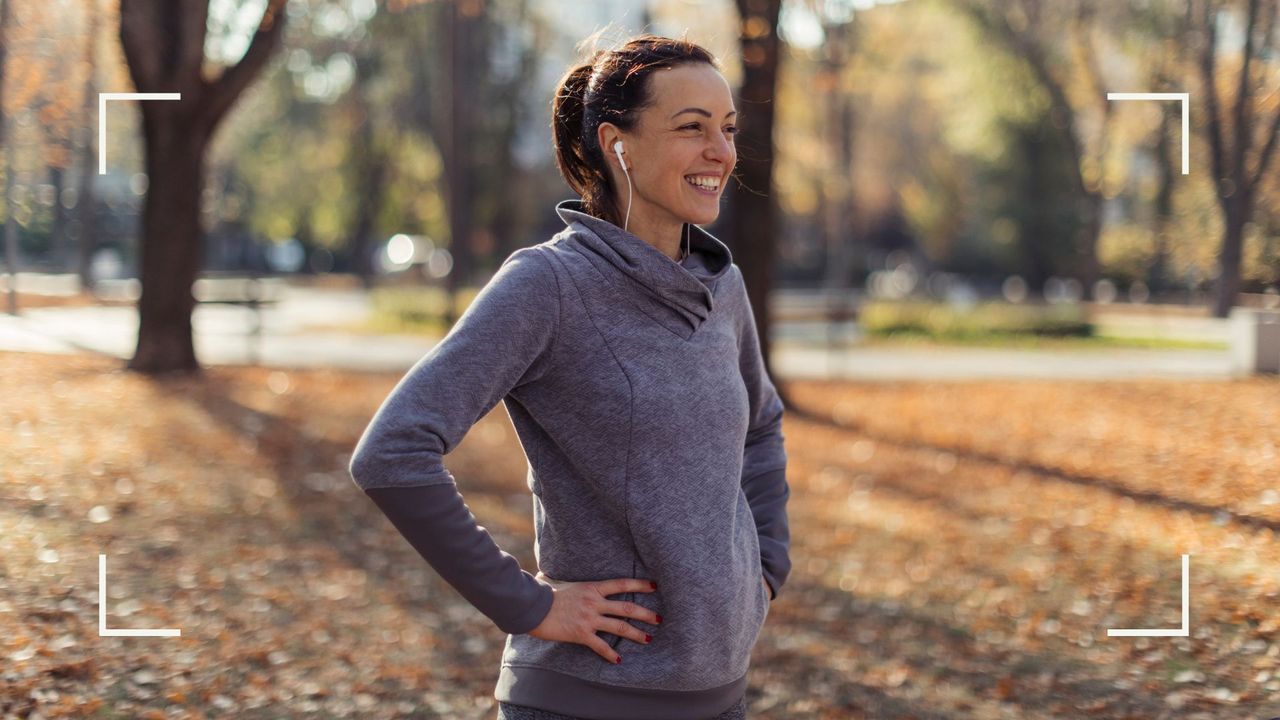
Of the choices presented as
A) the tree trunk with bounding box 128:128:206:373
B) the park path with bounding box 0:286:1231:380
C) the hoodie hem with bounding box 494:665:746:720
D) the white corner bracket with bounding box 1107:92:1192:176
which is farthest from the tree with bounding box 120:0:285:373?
the hoodie hem with bounding box 494:665:746:720

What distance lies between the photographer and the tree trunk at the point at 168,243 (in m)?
11.6

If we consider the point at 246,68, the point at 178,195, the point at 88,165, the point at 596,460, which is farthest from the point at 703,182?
the point at 178,195

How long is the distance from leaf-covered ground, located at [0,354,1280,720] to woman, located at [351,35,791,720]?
3.41m

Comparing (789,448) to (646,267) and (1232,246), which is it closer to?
(1232,246)

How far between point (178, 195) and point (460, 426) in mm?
10583

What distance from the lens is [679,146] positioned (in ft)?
7.56

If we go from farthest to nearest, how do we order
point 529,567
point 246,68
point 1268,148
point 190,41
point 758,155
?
point 758,155, point 246,68, point 190,41, point 529,567, point 1268,148

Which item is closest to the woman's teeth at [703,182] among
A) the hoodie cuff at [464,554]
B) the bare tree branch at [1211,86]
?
the hoodie cuff at [464,554]

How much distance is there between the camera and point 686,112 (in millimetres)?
2307

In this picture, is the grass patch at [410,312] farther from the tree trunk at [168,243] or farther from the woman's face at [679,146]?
the woman's face at [679,146]

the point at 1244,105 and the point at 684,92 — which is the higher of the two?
the point at 1244,105

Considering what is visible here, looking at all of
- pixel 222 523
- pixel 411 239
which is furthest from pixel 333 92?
pixel 222 523

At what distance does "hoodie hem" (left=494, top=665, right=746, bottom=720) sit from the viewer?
225cm

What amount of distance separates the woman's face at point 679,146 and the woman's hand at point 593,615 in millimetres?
679
